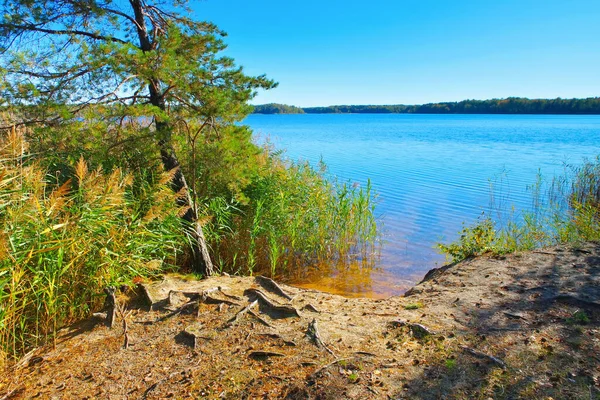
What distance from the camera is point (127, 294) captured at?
4.26m

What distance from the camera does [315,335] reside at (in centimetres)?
346

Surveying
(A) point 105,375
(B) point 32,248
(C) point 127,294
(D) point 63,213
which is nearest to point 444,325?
(A) point 105,375

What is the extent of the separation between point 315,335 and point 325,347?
190 mm

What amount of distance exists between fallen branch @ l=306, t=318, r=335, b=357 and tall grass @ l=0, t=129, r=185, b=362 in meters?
1.92

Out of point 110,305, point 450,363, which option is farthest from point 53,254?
point 450,363

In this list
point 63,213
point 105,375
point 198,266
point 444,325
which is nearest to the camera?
point 105,375

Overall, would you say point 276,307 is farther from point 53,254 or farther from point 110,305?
point 53,254

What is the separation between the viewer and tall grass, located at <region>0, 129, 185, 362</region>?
10.8ft

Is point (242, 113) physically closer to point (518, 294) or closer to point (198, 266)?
point (198, 266)

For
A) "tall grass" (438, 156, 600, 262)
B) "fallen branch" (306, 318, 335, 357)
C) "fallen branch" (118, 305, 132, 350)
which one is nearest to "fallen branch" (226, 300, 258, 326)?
"fallen branch" (306, 318, 335, 357)

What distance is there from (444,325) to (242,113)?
11.0 feet

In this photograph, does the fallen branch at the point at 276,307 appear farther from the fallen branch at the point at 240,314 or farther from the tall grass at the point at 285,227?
the tall grass at the point at 285,227

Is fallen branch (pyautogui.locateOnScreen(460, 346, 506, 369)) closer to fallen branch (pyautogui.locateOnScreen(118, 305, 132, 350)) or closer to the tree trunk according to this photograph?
fallen branch (pyautogui.locateOnScreen(118, 305, 132, 350))

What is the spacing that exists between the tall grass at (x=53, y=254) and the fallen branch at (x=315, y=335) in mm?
1922
